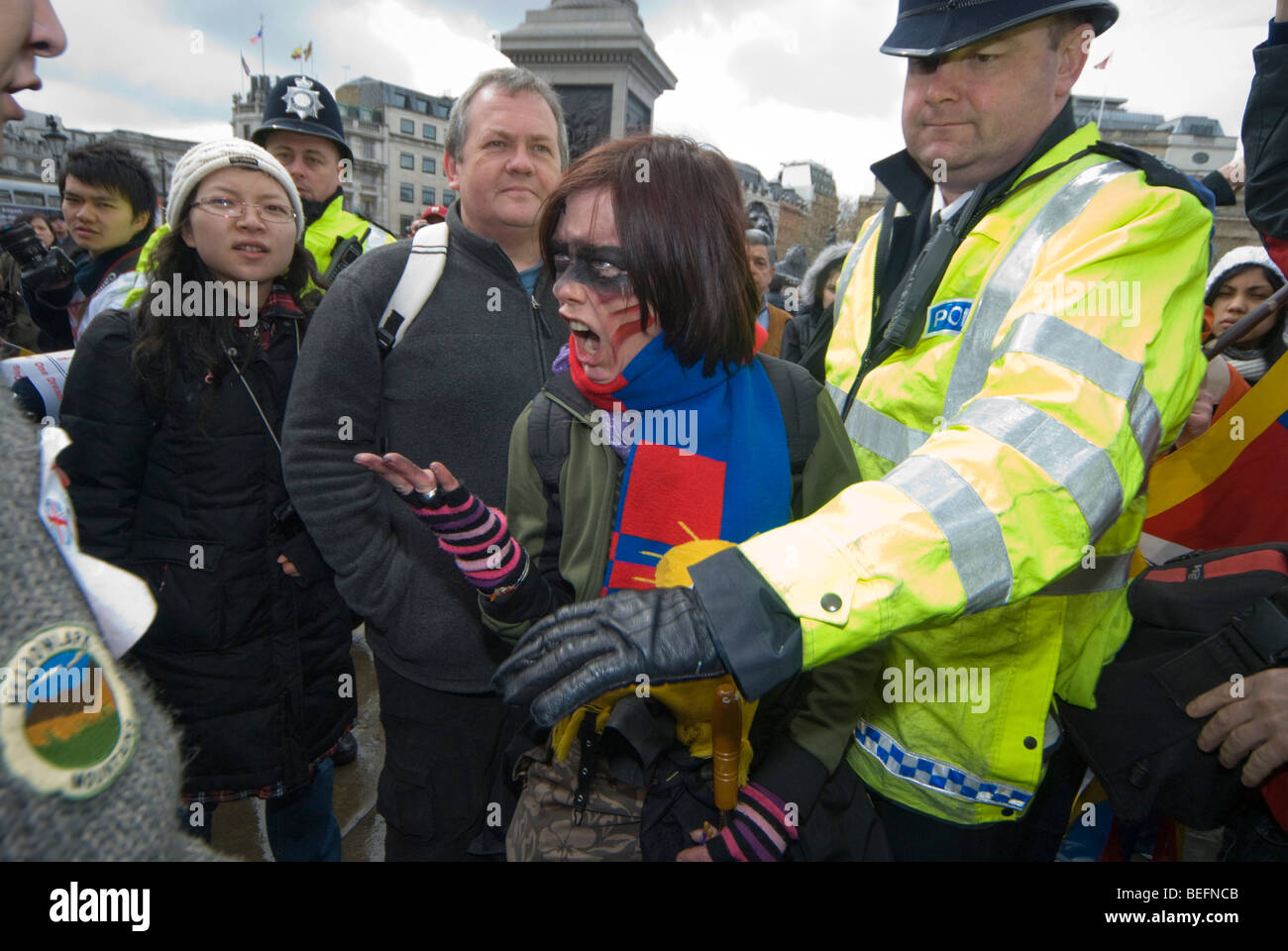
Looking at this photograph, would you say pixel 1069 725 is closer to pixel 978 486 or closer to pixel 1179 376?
pixel 1179 376

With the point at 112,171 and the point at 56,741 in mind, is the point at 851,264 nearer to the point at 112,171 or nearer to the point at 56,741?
the point at 56,741

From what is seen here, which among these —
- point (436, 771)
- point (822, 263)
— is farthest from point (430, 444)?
point (822, 263)

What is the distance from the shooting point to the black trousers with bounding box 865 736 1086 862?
5.24ft

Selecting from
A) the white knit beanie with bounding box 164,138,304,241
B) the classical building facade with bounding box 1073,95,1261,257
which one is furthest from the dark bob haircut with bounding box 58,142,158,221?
the classical building facade with bounding box 1073,95,1261,257

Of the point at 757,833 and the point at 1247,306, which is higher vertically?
the point at 1247,306

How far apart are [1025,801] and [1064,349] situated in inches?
39.8

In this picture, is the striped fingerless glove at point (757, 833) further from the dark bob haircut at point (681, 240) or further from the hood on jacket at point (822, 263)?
the hood on jacket at point (822, 263)

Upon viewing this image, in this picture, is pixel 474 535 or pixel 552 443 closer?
pixel 474 535

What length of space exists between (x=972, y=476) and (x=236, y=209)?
2.45 m

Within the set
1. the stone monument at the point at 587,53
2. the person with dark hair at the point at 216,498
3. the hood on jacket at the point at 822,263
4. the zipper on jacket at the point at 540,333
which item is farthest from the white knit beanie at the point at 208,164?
the stone monument at the point at 587,53

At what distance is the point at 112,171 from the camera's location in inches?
144

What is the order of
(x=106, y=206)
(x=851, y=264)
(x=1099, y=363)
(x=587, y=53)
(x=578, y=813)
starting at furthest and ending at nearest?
(x=587, y=53), (x=106, y=206), (x=851, y=264), (x=578, y=813), (x=1099, y=363)

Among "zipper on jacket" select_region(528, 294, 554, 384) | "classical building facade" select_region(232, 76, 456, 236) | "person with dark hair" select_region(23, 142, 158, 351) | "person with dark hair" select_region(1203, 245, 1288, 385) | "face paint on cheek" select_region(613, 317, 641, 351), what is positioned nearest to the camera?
"face paint on cheek" select_region(613, 317, 641, 351)

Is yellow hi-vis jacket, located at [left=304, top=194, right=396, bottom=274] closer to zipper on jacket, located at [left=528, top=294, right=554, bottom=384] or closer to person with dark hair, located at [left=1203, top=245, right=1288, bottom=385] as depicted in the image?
zipper on jacket, located at [left=528, top=294, right=554, bottom=384]
